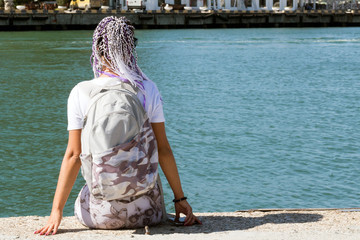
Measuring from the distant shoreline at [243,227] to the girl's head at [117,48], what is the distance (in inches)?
37.0

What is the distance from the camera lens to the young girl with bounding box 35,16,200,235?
150 inches

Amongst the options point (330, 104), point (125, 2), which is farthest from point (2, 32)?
point (330, 104)

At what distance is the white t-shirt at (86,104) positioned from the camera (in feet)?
12.5

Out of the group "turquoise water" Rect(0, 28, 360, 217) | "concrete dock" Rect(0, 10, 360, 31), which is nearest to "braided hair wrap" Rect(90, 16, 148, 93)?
"turquoise water" Rect(0, 28, 360, 217)

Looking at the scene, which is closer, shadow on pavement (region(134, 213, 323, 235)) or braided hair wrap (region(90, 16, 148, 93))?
braided hair wrap (region(90, 16, 148, 93))

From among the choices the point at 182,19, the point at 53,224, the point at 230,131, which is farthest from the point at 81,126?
the point at 182,19

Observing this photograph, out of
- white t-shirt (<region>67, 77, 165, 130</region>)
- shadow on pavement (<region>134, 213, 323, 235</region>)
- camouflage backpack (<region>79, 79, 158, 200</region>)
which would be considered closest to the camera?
camouflage backpack (<region>79, 79, 158, 200</region>)

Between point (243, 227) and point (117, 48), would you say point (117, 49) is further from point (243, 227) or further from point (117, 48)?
point (243, 227)

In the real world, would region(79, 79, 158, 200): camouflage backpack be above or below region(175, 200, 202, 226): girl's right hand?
above

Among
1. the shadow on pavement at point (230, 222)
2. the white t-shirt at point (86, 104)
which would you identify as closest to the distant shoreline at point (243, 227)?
the shadow on pavement at point (230, 222)

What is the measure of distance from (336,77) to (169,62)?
982cm

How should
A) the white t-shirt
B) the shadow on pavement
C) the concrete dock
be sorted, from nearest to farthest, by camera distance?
the white t-shirt
the shadow on pavement
the concrete dock

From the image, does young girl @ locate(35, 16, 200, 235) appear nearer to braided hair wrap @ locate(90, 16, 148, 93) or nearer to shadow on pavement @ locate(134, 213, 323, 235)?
braided hair wrap @ locate(90, 16, 148, 93)

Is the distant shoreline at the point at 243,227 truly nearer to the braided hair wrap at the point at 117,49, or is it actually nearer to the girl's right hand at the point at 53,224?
the girl's right hand at the point at 53,224
